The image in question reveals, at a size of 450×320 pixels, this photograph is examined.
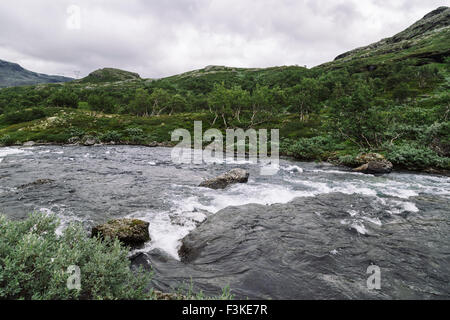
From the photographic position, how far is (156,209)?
13.1 m

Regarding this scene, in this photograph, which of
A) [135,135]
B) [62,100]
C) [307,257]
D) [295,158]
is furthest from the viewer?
[62,100]

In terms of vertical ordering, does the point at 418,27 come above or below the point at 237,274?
above

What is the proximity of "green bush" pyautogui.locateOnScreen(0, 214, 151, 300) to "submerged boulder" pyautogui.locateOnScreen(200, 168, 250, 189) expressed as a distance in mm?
12690

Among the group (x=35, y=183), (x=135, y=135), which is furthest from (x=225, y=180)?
(x=135, y=135)

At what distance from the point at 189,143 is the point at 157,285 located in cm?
4741

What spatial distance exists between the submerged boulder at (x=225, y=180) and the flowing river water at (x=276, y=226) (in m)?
0.81

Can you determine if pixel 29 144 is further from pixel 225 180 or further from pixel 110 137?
pixel 225 180

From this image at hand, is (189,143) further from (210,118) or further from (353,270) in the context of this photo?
(353,270)

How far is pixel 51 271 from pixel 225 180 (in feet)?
48.8

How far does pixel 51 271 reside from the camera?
4.30m

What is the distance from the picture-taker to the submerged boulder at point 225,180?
18.1 meters

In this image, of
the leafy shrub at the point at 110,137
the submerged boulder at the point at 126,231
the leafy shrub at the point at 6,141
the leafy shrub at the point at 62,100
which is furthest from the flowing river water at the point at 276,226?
the leafy shrub at the point at 62,100
